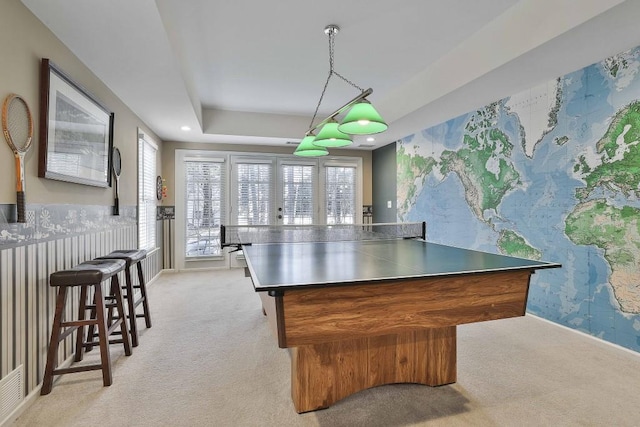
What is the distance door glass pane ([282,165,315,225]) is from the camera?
6.08m

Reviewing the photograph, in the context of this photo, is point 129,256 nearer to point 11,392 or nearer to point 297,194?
point 11,392

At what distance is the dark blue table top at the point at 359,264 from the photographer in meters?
1.48

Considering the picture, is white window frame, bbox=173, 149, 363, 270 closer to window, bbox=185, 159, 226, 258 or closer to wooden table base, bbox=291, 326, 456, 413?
window, bbox=185, 159, 226, 258

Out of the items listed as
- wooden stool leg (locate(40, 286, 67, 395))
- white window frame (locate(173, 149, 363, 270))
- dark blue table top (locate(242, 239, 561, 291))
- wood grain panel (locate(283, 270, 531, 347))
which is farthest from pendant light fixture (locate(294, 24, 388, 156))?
white window frame (locate(173, 149, 363, 270))

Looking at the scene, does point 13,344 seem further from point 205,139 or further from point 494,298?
point 205,139

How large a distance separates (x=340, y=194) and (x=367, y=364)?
4.66 meters

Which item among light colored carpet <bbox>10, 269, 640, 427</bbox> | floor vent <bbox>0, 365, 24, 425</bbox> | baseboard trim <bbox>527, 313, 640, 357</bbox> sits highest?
floor vent <bbox>0, 365, 24, 425</bbox>

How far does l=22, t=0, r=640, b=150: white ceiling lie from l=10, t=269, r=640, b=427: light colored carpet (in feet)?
7.52

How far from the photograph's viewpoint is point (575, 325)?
289 cm

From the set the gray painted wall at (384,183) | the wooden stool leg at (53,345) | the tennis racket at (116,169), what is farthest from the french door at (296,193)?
the wooden stool leg at (53,345)

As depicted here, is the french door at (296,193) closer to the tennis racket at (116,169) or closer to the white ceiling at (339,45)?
the white ceiling at (339,45)

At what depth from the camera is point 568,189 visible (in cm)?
290

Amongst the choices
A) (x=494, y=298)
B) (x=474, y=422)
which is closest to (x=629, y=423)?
(x=474, y=422)

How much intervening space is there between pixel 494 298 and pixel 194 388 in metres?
1.88
